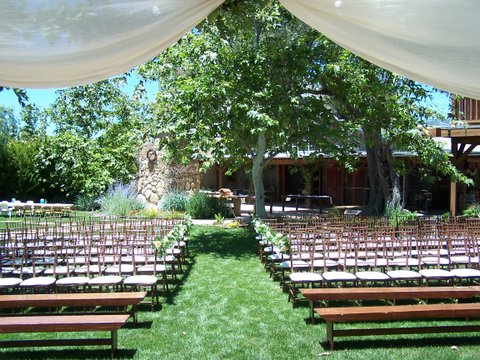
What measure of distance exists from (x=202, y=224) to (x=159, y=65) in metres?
6.01

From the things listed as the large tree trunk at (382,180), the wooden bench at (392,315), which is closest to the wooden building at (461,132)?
the large tree trunk at (382,180)

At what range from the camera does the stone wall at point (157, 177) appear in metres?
21.3

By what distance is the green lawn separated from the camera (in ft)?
16.8

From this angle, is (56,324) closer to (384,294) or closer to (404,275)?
(384,294)

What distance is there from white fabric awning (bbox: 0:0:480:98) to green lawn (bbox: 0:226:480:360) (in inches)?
153

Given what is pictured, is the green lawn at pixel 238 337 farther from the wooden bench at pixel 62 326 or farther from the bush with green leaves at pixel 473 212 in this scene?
the bush with green leaves at pixel 473 212

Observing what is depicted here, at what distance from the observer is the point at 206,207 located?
766 inches

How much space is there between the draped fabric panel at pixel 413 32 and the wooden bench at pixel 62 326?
3.92m

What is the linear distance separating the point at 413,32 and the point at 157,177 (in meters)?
20.2

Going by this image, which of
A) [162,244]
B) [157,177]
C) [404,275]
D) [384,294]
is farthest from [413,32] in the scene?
[157,177]

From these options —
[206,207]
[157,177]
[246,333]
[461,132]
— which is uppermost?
[461,132]

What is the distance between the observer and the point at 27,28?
1.89 metres

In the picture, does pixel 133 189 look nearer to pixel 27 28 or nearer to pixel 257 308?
pixel 257 308

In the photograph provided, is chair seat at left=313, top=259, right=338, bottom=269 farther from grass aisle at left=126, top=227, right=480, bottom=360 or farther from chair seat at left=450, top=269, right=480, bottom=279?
chair seat at left=450, top=269, right=480, bottom=279
